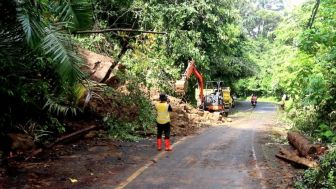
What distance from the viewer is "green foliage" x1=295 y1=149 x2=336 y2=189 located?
7996 mm

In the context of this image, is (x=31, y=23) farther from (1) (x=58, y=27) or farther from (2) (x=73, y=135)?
(2) (x=73, y=135)

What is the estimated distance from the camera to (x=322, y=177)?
8180mm

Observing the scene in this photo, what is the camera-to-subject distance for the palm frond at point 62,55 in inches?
340

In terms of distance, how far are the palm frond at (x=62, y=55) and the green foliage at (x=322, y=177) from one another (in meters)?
4.93

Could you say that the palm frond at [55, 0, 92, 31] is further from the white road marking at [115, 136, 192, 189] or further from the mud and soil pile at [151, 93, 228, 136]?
the mud and soil pile at [151, 93, 228, 136]

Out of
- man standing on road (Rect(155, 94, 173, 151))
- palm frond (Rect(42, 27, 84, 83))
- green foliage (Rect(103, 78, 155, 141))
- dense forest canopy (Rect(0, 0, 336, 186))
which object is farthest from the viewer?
green foliage (Rect(103, 78, 155, 141))

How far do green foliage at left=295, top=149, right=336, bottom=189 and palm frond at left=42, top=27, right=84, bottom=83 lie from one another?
493 cm

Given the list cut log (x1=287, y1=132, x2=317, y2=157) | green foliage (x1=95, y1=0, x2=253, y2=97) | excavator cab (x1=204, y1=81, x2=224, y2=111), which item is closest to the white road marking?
cut log (x1=287, y1=132, x2=317, y2=157)

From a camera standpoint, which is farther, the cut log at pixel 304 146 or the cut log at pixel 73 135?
the cut log at pixel 73 135

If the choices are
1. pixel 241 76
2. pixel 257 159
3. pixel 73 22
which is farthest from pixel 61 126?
pixel 241 76

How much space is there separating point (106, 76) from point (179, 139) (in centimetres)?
366

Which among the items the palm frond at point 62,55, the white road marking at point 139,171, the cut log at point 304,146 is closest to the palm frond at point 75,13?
the palm frond at point 62,55

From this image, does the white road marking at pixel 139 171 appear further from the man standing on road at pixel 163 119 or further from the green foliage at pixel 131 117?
the green foliage at pixel 131 117

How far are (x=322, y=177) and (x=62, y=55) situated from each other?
5.63 meters
